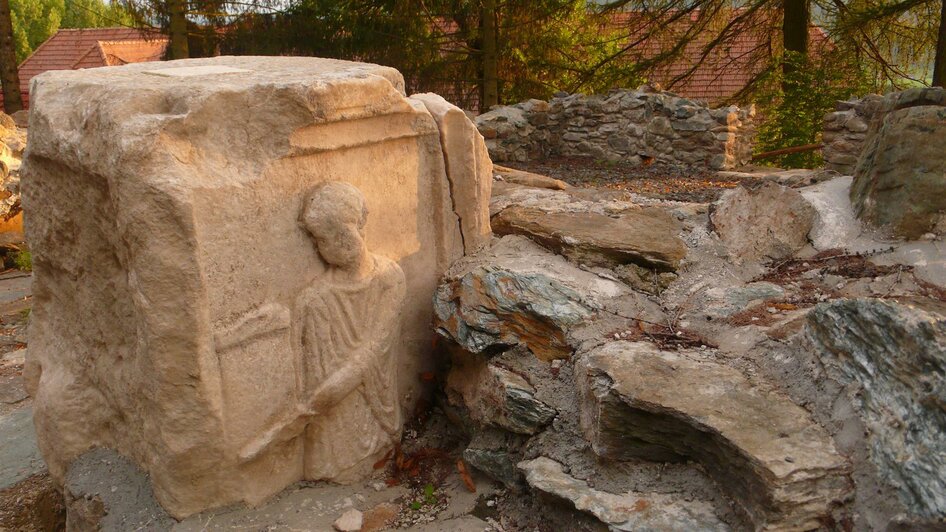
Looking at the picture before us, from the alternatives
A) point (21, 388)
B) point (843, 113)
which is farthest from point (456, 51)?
point (21, 388)

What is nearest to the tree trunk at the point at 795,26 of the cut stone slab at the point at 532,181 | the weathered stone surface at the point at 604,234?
the cut stone slab at the point at 532,181

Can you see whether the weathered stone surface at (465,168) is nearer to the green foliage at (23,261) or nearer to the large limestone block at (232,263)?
the large limestone block at (232,263)

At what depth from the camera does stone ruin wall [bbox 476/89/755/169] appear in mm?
7703

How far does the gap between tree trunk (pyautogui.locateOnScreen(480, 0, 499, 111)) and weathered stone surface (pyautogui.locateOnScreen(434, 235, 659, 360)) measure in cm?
828

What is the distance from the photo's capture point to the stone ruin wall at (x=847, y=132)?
6422mm

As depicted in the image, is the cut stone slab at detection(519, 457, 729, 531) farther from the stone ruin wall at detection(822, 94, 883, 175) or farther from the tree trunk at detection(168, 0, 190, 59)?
the tree trunk at detection(168, 0, 190, 59)

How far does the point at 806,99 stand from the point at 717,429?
7.89m

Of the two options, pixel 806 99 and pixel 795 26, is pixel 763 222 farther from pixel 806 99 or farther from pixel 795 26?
pixel 795 26

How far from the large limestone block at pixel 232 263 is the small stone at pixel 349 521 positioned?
23 centimetres

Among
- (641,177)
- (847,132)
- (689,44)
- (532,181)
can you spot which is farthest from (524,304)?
(689,44)

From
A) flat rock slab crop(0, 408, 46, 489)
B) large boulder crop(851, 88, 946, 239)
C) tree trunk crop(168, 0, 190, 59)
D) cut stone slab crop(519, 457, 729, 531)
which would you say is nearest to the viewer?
cut stone slab crop(519, 457, 729, 531)

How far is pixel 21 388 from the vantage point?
4.89m

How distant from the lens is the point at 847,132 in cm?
651

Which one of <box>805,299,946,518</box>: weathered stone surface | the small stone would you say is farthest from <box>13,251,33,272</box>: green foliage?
<box>805,299,946,518</box>: weathered stone surface
